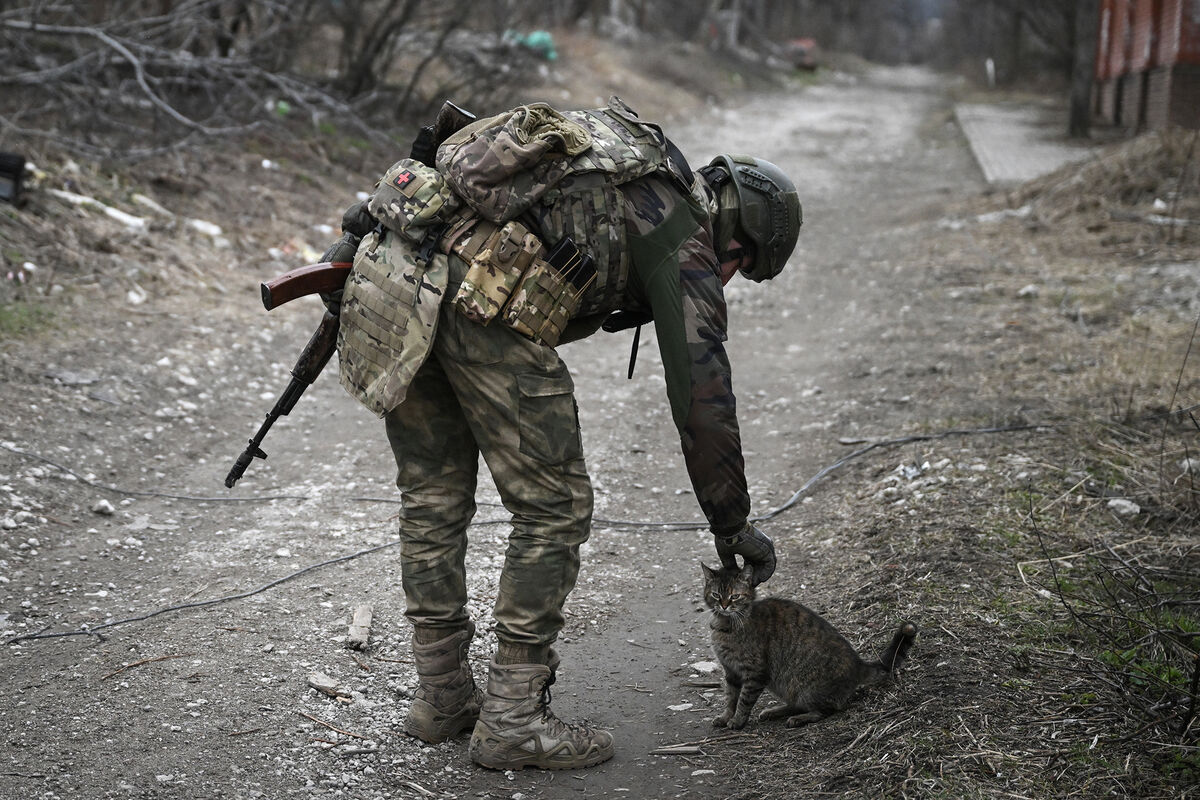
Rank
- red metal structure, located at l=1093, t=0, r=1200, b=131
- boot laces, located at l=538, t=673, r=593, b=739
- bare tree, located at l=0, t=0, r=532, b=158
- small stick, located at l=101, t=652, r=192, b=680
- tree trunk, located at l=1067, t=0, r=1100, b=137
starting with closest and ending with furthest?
boot laces, located at l=538, t=673, r=593, b=739, small stick, located at l=101, t=652, r=192, b=680, bare tree, located at l=0, t=0, r=532, b=158, red metal structure, located at l=1093, t=0, r=1200, b=131, tree trunk, located at l=1067, t=0, r=1100, b=137

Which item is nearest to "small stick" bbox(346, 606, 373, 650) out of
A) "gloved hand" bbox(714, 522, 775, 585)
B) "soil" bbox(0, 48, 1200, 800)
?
"soil" bbox(0, 48, 1200, 800)

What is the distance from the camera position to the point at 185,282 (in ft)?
24.1

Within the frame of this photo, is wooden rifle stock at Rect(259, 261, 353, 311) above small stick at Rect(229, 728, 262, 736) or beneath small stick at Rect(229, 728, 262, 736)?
above

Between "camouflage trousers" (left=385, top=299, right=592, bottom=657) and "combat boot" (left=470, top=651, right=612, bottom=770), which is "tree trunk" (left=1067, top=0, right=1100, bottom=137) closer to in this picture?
"camouflage trousers" (left=385, top=299, right=592, bottom=657)

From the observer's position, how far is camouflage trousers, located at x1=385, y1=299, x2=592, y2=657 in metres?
2.88

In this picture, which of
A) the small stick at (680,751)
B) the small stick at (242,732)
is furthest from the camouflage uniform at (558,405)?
the small stick at (242,732)

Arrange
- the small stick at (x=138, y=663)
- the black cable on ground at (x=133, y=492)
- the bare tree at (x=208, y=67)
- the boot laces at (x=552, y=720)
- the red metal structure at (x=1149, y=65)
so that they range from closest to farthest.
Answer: the boot laces at (x=552, y=720), the small stick at (x=138, y=663), the black cable on ground at (x=133, y=492), the bare tree at (x=208, y=67), the red metal structure at (x=1149, y=65)

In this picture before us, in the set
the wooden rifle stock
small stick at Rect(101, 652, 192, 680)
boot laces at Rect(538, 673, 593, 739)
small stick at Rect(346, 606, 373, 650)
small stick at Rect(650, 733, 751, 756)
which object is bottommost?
small stick at Rect(650, 733, 751, 756)

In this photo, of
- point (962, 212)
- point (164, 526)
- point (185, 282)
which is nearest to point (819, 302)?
point (962, 212)

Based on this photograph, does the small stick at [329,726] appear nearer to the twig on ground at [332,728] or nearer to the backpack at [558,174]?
the twig on ground at [332,728]

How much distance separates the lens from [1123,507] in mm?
4344

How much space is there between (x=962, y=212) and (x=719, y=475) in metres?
10.0

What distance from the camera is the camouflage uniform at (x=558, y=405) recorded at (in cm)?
287

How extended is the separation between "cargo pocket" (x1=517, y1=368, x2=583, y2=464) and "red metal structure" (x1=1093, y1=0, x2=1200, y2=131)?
14.0m
